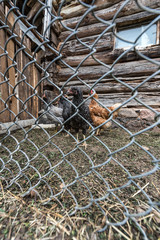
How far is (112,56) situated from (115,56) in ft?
0.27

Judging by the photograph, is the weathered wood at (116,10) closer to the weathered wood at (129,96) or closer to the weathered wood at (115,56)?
the weathered wood at (115,56)

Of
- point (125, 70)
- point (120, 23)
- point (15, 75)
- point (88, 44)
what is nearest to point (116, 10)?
point (120, 23)

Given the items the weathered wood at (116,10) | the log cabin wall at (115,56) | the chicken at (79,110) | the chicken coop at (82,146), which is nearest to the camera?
the chicken coop at (82,146)

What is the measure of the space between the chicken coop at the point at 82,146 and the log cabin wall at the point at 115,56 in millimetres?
25

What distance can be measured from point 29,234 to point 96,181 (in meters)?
0.63

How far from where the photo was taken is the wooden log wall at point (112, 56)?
308 cm

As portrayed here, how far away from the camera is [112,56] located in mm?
3312

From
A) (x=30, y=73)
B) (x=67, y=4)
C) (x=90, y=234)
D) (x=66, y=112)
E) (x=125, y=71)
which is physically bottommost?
(x=66, y=112)

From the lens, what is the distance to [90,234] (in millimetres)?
718

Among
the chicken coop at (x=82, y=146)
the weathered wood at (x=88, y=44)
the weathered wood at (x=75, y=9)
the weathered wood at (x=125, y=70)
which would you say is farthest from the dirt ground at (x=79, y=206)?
the weathered wood at (x=75, y=9)

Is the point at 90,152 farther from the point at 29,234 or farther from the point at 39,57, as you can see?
the point at 39,57

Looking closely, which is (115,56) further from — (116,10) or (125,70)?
(116,10)

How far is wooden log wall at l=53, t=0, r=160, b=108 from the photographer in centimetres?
308

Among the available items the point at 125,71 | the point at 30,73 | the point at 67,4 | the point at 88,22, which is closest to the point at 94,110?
the point at 125,71
